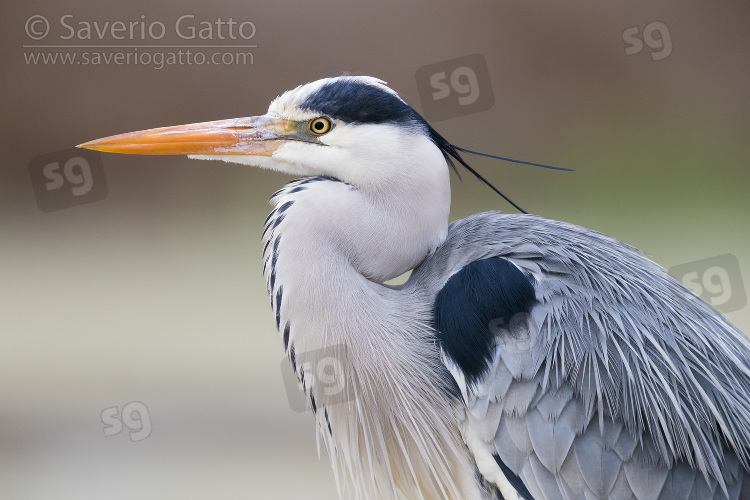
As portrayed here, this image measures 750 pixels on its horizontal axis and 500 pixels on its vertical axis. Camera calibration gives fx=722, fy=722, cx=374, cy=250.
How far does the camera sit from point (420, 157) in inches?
40.3

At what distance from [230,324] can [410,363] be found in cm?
219

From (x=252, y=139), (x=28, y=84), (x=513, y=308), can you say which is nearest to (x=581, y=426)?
(x=513, y=308)

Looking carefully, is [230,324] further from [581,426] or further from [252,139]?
[581,426]

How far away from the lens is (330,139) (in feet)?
3.40

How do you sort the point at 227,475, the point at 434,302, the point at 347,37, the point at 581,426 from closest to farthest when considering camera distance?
the point at 581,426, the point at 434,302, the point at 227,475, the point at 347,37
